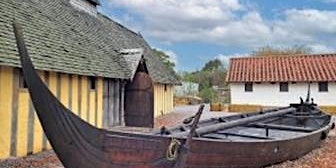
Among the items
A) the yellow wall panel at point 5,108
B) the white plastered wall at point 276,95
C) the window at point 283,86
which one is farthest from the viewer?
the window at point 283,86

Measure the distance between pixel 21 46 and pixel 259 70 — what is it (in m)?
23.5

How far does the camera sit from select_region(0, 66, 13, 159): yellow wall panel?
8.05m

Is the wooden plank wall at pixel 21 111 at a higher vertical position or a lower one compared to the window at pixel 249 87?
lower

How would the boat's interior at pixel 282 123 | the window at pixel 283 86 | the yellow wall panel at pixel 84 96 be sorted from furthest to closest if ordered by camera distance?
the window at pixel 283 86 → the yellow wall panel at pixel 84 96 → the boat's interior at pixel 282 123

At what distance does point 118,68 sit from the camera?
13711 mm

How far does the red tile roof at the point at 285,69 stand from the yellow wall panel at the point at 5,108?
761 inches

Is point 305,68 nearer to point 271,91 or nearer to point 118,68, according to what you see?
point 271,91

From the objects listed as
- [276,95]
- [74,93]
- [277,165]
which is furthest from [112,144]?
[276,95]

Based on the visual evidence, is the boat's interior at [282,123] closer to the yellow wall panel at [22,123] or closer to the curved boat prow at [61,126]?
the yellow wall panel at [22,123]

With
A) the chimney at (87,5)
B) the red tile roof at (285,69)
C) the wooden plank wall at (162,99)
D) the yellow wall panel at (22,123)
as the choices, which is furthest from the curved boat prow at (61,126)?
the red tile roof at (285,69)

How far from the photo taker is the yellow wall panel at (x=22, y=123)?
855 cm

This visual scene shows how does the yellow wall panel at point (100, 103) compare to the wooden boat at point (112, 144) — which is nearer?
the wooden boat at point (112, 144)

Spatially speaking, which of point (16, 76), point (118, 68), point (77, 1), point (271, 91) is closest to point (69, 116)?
point (16, 76)

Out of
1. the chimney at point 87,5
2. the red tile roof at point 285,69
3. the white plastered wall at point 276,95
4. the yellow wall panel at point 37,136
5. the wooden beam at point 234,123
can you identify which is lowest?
the yellow wall panel at point 37,136
